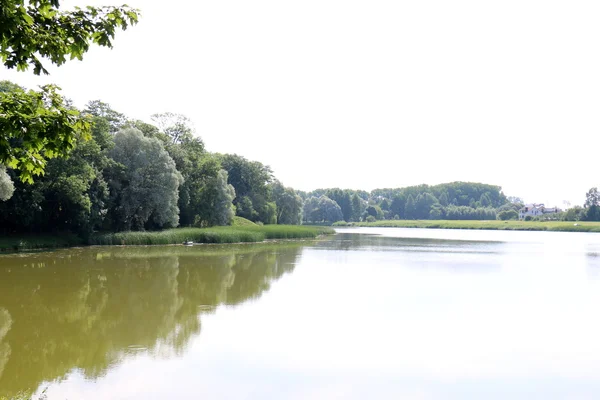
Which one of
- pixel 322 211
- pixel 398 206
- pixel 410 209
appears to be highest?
pixel 398 206

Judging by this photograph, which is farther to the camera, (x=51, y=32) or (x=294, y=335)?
(x=294, y=335)

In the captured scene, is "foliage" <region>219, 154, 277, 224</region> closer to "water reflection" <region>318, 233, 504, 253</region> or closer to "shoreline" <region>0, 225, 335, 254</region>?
"shoreline" <region>0, 225, 335, 254</region>

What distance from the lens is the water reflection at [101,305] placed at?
30.9 ft

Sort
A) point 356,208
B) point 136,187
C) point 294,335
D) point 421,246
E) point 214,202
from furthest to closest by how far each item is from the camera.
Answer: point 356,208
point 214,202
point 421,246
point 136,187
point 294,335

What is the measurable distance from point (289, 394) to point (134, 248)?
29852 millimetres

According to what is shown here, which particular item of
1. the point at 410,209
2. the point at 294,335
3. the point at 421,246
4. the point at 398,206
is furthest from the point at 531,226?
the point at 294,335

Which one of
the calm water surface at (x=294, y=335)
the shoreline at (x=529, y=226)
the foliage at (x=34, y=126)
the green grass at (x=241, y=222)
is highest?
the foliage at (x=34, y=126)

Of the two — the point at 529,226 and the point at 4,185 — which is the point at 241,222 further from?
the point at 529,226

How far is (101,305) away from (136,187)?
27.4 meters

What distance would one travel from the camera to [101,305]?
14.8 m

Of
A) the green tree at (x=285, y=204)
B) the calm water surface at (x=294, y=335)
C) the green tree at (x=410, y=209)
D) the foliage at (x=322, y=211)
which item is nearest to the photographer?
the calm water surface at (x=294, y=335)

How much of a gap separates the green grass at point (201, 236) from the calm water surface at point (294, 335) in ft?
47.4

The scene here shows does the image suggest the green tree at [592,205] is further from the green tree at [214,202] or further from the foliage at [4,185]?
the foliage at [4,185]

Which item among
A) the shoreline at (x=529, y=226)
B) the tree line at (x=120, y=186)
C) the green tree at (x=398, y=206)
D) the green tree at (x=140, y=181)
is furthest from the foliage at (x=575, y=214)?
the green tree at (x=140, y=181)
